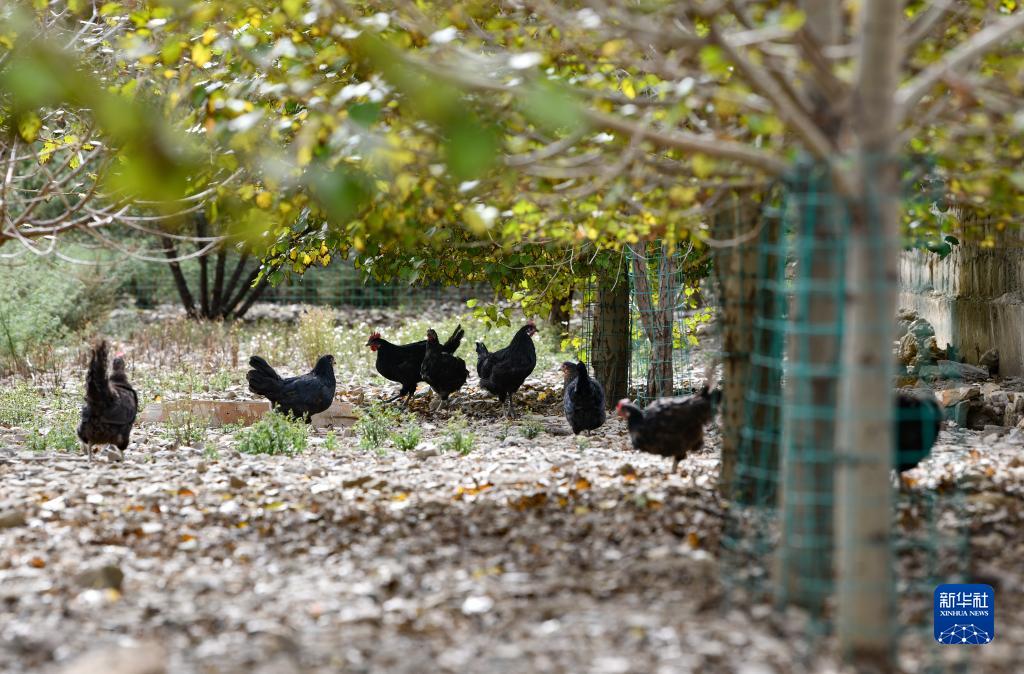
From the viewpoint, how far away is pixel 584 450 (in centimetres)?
708

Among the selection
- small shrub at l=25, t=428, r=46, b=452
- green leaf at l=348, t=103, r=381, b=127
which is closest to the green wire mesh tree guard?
green leaf at l=348, t=103, r=381, b=127

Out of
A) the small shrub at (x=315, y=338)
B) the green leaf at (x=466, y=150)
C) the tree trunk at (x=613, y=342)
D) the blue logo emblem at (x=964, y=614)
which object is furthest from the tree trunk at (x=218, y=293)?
the green leaf at (x=466, y=150)

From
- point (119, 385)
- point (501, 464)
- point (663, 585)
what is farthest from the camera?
point (119, 385)

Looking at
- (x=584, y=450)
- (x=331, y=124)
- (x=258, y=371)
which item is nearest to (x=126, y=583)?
(x=331, y=124)

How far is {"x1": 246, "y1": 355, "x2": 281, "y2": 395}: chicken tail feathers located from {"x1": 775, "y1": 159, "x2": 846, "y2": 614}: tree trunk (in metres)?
5.51

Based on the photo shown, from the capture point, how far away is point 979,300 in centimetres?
915

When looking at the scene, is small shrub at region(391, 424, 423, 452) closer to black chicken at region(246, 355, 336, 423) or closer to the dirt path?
the dirt path

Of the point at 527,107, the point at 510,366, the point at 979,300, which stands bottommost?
the point at 510,366

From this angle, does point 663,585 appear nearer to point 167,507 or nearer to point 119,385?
point 167,507

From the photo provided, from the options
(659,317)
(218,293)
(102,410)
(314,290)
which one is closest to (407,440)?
(102,410)

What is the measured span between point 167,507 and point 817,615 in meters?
3.28

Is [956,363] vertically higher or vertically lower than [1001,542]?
higher

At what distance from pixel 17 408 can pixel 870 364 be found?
7740mm

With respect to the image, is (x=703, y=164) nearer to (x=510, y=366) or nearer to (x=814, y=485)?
(x=814, y=485)
